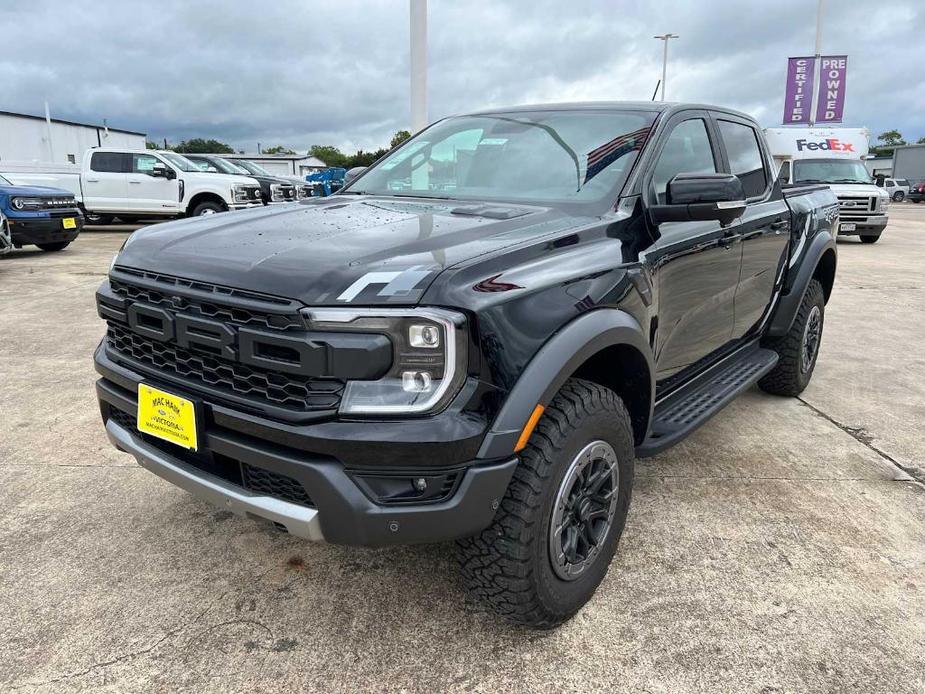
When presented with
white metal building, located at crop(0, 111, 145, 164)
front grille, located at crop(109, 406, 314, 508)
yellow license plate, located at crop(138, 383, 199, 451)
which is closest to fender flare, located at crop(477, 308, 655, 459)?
front grille, located at crop(109, 406, 314, 508)

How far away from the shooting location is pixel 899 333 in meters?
6.46

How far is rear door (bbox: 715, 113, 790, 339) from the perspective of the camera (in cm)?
351

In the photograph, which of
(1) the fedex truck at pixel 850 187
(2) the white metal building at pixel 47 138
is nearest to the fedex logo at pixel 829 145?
(1) the fedex truck at pixel 850 187

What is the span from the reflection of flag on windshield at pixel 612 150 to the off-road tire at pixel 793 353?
196cm

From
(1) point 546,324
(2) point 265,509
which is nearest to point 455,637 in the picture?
(2) point 265,509

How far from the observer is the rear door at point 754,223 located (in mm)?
3512

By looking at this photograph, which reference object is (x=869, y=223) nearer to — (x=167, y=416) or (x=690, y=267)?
(x=690, y=267)

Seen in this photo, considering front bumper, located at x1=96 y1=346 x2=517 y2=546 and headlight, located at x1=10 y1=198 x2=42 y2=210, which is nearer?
front bumper, located at x1=96 y1=346 x2=517 y2=546

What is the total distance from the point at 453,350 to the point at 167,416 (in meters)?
0.99

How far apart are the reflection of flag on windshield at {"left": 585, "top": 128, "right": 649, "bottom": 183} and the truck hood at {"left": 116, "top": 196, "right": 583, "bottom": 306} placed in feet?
1.19

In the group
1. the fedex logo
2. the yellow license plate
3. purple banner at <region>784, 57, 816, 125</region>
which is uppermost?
purple banner at <region>784, 57, 816, 125</region>

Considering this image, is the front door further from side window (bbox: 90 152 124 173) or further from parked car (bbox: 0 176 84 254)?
side window (bbox: 90 152 124 173)

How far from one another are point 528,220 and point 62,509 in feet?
7.60

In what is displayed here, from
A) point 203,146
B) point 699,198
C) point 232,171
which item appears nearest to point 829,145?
point 232,171
